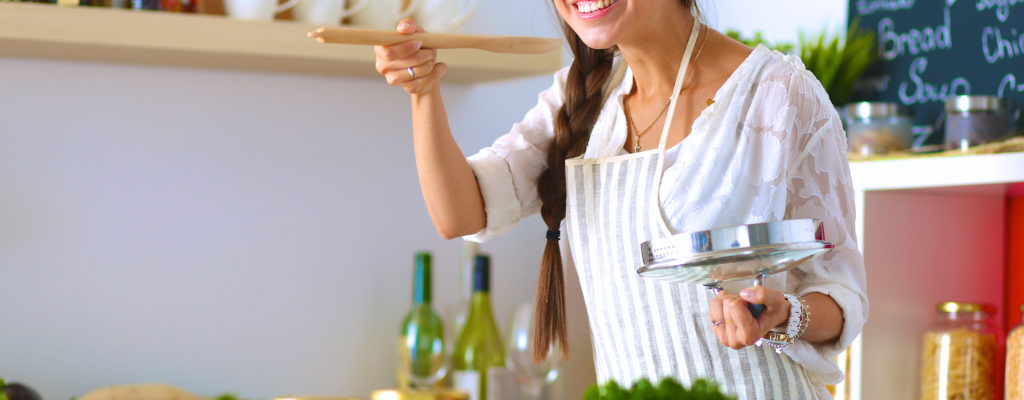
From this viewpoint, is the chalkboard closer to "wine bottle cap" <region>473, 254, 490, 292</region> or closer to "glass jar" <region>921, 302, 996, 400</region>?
"glass jar" <region>921, 302, 996, 400</region>

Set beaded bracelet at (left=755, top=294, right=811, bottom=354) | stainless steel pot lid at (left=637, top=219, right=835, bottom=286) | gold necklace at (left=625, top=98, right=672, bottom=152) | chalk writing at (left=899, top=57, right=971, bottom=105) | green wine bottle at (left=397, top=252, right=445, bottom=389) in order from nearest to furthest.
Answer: stainless steel pot lid at (left=637, top=219, right=835, bottom=286) → beaded bracelet at (left=755, top=294, right=811, bottom=354) → gold necklace at (left=625, top=98, right=672, bottom=152) → chalk writing at (left=899, top=57, right=971, bottom=105) → green wine bottle at (left=397, top=252, right=445, bottom=389)

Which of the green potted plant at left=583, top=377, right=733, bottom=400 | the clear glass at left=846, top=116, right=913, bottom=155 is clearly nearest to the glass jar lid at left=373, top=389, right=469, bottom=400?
the green potted plant at left=583, top=377, right=733, bottom=400

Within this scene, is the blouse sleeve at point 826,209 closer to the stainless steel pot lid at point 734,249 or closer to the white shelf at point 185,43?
the stainless steel pot lid at point 734,249

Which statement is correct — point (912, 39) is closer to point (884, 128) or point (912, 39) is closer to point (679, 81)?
point (884, 128)

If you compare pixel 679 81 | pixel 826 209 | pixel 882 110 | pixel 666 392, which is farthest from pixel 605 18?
pixel 882 110

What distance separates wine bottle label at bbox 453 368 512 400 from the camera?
165 cm

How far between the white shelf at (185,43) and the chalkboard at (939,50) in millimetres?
504

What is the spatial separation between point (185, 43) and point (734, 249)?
3.01 ft

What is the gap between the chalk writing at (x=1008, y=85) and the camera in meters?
1.40

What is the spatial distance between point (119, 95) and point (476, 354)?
2.23 ft

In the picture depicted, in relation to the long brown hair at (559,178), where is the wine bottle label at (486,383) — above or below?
below

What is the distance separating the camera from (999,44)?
56.5 inches

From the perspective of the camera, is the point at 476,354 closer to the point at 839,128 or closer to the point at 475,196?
the point at 475,196

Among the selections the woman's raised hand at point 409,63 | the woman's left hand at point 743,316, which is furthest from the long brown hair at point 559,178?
the woman's left hand at point 743,316
